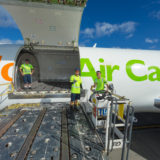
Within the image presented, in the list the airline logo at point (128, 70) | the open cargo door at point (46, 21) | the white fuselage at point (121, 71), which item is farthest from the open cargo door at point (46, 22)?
the airline logo at point (128, 70)

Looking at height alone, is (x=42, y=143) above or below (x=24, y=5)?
below

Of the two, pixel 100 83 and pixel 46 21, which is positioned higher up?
pixel 46 21

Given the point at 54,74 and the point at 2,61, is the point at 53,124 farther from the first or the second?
the point at 54,74

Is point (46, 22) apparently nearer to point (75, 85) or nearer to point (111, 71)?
point (75, 85)

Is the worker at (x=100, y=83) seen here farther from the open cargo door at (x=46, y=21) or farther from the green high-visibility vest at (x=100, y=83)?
the open cargo door at (x=46, y=21)

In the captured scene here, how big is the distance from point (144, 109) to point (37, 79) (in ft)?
33.3

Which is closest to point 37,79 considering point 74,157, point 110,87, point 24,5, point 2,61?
point 2,61

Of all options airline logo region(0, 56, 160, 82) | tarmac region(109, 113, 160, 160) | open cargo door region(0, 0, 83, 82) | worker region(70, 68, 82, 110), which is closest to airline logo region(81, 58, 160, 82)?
Result: airline logo region(0, 56, 160, 82)

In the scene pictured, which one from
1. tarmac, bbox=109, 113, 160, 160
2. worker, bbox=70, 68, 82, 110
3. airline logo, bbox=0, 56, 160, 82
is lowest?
tarmac, bbox=109, 113, 160, 160

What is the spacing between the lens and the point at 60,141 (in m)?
2.69

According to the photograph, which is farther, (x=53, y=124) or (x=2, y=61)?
(x=2, y=61)

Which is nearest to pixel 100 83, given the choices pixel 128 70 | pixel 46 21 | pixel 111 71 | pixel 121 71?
pixel 111 71

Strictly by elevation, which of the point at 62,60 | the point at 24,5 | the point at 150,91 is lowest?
the point at 150,91

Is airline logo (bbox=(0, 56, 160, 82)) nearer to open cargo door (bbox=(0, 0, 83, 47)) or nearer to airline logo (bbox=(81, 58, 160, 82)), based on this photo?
airline logo (bbox=(81, 58, 160, 82))
